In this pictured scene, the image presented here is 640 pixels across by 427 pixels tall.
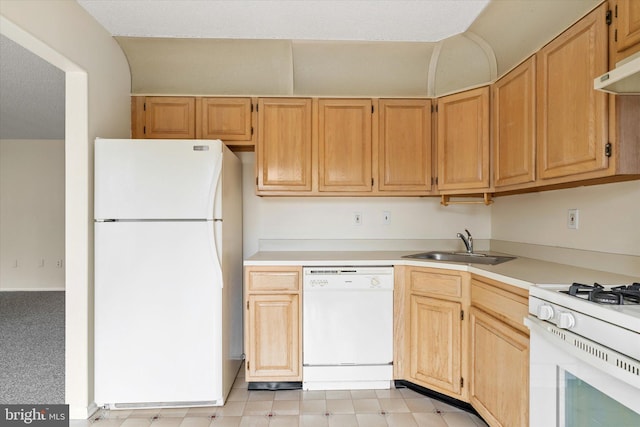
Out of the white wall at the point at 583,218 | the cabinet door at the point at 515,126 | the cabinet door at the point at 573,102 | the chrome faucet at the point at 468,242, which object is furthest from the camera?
the chrome faucet at the point at 468,242

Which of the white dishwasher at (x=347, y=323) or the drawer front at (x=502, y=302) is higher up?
the drawer front at (x=502, y=302)

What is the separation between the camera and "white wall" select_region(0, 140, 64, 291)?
4.93 meters

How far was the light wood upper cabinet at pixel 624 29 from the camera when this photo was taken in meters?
1.26

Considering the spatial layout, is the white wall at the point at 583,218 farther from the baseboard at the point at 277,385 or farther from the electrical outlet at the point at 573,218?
the baseboard at the point at 277,385

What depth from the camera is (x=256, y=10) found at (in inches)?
81.7

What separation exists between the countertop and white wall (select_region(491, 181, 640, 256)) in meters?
0.15

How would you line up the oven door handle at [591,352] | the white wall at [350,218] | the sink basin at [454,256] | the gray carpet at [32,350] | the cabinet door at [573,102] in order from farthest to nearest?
the white wall at [350,218] < the sink basin at [454,256] < the gray carpet at [32,350] < the cabinet door at [573,102] < the oven door handle at [591,352]

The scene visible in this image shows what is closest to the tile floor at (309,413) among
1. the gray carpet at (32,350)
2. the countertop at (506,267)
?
the gray carpet at (32,350)

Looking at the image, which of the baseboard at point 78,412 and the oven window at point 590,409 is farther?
the baseboard at point 78,412

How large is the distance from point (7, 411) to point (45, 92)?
2.83 metres

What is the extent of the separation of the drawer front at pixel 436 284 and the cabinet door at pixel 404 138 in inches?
30.2

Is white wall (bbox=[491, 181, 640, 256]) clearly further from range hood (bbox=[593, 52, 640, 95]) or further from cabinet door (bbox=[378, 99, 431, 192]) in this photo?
cabinet door (bbox=[378, 99, 431, 192])

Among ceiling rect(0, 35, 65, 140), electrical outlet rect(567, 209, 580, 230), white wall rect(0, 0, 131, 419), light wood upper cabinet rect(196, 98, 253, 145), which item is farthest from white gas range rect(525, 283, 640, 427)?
ceiling rect(0, 35, 65, 140)

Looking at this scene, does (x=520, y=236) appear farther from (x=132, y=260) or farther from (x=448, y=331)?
(x=132, y=260)
